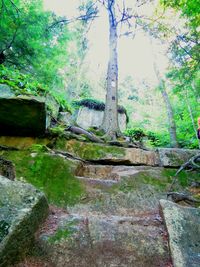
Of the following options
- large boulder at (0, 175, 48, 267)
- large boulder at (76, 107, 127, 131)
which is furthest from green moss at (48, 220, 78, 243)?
large boulder at (76, 107, 127, 131)

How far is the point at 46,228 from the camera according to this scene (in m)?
2.99

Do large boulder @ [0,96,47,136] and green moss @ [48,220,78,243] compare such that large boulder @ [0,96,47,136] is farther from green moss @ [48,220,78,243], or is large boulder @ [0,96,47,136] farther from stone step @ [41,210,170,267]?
green moss @ [48,220,78,243]

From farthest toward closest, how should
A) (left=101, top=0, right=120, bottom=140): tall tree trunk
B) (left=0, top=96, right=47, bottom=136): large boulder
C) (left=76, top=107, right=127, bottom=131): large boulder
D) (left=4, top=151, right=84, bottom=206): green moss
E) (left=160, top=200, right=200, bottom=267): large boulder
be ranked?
(left=76, top=107, right=127, bottom=131): large boulder, (left=101, top=0, right=120, bottom=140): tall tree trunk, (left=0, top=96, right=47, bottom=136): large boulder, (left=4, top=151, right=84, bottom=206): green moss, (left=160, top=200, right=200, bottom=267): large boulder

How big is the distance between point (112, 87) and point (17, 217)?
282 inches

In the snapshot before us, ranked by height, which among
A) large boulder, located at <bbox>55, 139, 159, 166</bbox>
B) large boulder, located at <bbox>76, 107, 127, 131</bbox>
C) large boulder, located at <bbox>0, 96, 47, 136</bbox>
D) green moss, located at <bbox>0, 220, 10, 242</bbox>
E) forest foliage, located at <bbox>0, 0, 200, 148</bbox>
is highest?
forest foliage, located at <bbox>0, 0, 200, 148</bbox>

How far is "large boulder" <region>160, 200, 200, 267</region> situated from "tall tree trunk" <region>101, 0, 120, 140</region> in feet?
14.8

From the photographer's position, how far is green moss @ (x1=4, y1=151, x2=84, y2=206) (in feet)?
13.0

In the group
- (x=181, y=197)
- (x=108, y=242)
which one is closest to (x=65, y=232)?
(x=108, y=242)

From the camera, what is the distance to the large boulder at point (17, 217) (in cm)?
230

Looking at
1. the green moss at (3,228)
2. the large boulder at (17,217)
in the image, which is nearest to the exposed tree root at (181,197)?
the large boulder at (17,217)

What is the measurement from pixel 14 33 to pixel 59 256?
704 cm

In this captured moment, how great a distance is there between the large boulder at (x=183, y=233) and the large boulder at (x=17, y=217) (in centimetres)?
169

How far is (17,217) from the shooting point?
2.56m

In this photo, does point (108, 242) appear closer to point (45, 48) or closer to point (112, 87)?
point (112, 87)
